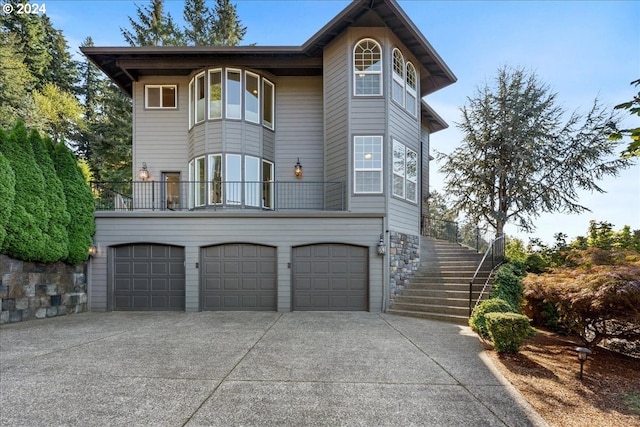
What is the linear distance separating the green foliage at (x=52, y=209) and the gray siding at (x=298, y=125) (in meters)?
6.19

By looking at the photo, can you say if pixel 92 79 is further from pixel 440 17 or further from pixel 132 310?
pixel 440 17

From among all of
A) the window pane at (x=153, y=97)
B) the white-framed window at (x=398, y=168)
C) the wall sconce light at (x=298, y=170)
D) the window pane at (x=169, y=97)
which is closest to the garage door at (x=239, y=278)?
the wall sconce light at (x=298, y=170)

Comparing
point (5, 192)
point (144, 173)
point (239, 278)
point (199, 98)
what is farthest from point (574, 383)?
point (144, 173)

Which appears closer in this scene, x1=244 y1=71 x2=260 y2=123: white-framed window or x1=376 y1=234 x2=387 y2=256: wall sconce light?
x1=376 y1=234 x2=387 y2=256: wall sconce light

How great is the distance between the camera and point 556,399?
3.58 meters

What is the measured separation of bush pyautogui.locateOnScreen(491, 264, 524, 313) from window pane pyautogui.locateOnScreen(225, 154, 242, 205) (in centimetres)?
753

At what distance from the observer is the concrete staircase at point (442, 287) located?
7.97 meters

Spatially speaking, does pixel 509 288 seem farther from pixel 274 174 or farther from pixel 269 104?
pixel 269 104

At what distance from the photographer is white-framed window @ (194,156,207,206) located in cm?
1016

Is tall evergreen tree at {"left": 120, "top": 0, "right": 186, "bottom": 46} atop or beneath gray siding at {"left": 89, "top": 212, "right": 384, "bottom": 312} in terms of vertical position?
atop

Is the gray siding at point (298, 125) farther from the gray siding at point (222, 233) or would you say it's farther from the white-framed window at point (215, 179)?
the gray siding at point (222, 233)

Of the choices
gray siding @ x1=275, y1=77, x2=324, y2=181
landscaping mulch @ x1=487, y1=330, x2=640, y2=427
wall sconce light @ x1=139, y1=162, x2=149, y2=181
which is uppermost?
gray siding @ x1=275, y1=77, x2=324, y2=181

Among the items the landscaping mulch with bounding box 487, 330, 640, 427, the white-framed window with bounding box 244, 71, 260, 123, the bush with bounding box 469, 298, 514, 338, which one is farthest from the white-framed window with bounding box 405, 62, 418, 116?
the landscaping mulch with bounding box 487, 330, 640, 427

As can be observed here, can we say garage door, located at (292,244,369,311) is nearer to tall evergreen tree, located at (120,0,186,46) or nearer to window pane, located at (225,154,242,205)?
window pane, located at (225,154,242,205)
